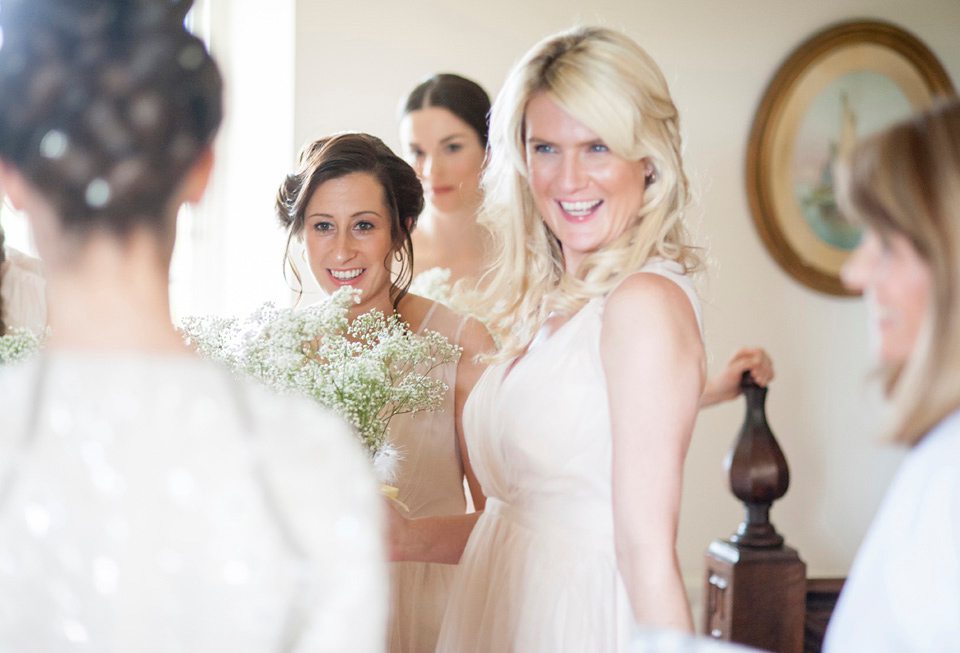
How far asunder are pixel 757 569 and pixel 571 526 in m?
0.52

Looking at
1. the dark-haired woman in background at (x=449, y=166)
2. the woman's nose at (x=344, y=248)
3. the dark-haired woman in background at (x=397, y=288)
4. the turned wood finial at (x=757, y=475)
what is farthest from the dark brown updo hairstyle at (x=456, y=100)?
the turned wood finial at (x=757, y=475)

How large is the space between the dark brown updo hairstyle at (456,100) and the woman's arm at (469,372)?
1033mm

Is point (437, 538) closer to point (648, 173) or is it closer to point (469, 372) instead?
point (469, 372)

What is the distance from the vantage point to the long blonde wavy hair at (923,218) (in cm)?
69

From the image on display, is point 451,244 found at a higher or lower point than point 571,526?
higher

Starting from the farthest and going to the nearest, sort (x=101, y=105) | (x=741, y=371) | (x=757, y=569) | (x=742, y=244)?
(x=742, y=244) → (x=741, y=371) → (x=757, y=569) → (x=101, y=105)

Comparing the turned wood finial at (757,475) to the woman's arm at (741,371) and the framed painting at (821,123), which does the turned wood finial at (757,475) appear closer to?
the woman's arm at (741,371)

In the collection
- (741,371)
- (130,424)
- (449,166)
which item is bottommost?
(741,371)

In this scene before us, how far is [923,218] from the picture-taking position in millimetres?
705

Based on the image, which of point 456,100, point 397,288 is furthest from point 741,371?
point 456,100

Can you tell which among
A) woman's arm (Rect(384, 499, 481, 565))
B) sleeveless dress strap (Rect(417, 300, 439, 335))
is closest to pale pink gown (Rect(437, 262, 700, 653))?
woman's arm (Rect(384, 499, 481, 565))

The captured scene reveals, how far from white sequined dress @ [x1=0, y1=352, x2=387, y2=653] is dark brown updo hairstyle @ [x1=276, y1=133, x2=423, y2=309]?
3.88 feet

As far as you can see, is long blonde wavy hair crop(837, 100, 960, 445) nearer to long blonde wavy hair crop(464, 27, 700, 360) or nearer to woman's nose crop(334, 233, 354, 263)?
long blonde wavy hair crop(464, 27, 700, 360)

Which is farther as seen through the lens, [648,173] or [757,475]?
[757,475]
